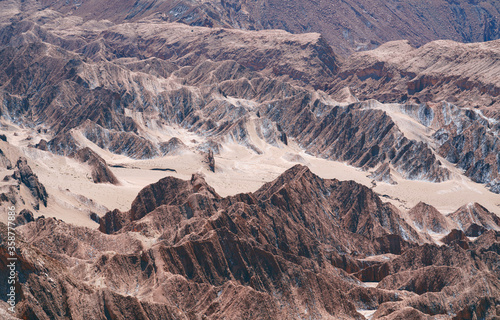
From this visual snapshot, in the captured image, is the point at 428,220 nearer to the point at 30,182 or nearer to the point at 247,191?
the point at 247,191

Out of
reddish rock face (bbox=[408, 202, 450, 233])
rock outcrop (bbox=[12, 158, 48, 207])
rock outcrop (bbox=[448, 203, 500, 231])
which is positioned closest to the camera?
rock outcrop (bbox=[12, 158, 48, 207])

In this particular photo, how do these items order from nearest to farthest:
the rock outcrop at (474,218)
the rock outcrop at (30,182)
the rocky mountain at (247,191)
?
the rocky mountain at (247,191) < the rock outcrop at (30,182) < the rock outcrop at (474,218)

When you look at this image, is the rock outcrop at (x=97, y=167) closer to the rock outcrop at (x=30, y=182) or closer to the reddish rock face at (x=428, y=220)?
the rock outcrop at (x=30, y=182)

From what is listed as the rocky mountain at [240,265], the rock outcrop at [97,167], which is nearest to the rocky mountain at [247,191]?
the rocky mountain at [240,265]

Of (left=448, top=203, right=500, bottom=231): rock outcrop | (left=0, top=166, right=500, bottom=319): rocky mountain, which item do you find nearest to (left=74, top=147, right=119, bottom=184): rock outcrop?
(left=0, top=166, right=500, bottom=319): rocky mountain

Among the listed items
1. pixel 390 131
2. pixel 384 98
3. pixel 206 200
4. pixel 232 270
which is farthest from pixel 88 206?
pixel 384 98

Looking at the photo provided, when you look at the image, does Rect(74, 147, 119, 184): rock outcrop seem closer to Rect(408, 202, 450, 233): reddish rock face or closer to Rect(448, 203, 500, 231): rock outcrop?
Rect(408, 202, 450, 233): reddish rock face

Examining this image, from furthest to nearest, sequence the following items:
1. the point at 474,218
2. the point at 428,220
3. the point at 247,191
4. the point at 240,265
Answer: the point at 247,191, the point at 474,218, the point at 428,220, the point at 240,265

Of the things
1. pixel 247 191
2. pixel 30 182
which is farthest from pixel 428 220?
pixel 30 182

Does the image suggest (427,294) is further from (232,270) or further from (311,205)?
(311,205)

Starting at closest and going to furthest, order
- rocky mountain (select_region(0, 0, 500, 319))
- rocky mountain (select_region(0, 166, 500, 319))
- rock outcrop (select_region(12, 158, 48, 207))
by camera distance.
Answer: rocky mountain (select_region(0, 166, 500, 319)) < rocky mountain (select_region(0, 0, 500, 319)) < rock outcrop (select_region(12, 158, 48, 207))
